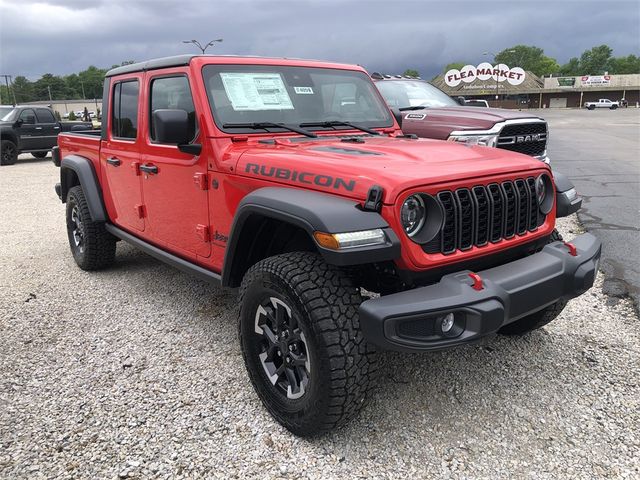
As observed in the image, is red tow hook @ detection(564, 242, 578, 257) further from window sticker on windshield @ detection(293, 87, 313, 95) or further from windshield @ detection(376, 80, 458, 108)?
windshield @ detection(376, 80, 458, 108)

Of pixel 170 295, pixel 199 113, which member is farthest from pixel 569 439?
pixel 170 295

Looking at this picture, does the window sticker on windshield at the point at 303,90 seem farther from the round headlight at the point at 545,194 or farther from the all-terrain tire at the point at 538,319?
the all-terrain tire at the point at 538,319

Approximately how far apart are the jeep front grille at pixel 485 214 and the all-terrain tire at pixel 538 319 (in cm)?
40

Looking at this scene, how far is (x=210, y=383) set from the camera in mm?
3258

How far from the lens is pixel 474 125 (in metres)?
6.95

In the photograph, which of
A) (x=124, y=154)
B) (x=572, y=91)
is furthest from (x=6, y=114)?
(x=572, y=91)

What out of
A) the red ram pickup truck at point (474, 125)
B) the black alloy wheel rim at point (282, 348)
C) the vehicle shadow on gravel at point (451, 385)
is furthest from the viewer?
the red ram pickup truck at point (474, 125)

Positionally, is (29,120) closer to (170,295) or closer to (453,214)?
(170,295)

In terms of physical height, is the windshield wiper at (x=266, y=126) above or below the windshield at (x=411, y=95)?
below

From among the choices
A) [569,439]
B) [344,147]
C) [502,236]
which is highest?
[344,147]

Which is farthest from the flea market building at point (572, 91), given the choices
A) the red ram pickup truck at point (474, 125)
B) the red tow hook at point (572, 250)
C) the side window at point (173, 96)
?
the red tow hook at point (572, 250)

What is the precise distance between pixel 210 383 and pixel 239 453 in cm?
71

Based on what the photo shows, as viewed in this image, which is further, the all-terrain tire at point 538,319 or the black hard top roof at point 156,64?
the black hard top roof at point 156,64

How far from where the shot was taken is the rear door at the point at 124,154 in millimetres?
4238
